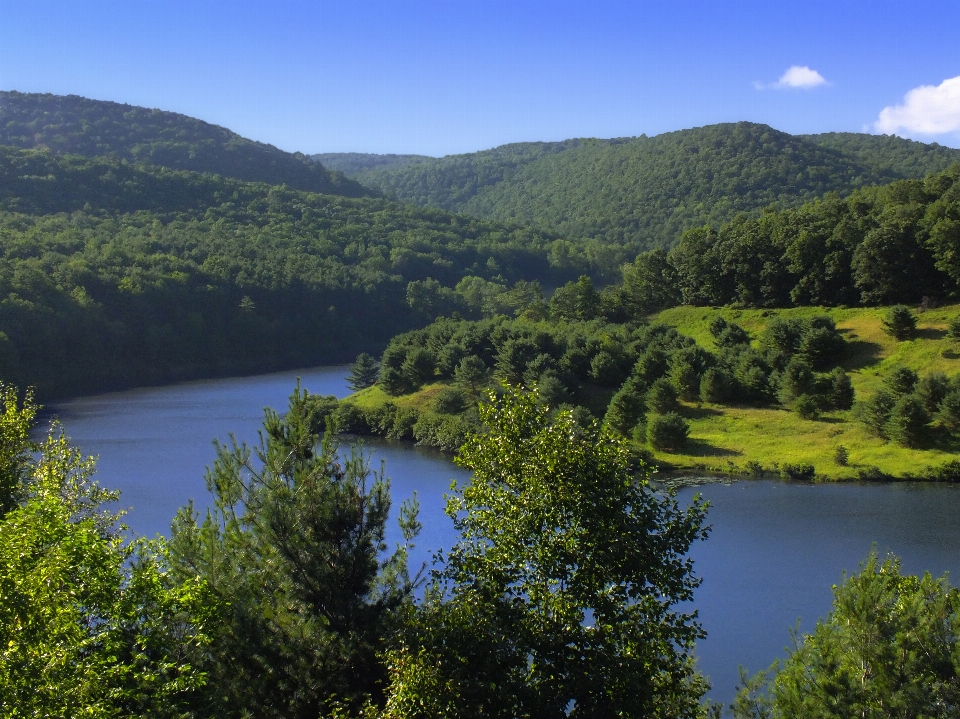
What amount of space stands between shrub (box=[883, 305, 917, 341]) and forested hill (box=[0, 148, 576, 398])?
5198 cm

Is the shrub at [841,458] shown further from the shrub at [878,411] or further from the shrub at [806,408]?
the shrub at [806,408]

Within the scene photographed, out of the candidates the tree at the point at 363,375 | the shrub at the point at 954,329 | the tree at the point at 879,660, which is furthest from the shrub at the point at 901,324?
the tree at the point at 879,660

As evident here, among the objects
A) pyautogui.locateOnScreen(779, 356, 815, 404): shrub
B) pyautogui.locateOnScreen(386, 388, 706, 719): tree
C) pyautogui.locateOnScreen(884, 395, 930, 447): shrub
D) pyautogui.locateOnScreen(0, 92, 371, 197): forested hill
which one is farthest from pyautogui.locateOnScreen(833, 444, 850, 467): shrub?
pyautogui.locateOnScreen(0, 92, 371, 197): forested hill

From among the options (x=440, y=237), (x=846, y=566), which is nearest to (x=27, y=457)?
(x=846, y=566)

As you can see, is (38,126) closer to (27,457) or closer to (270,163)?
(270,163)

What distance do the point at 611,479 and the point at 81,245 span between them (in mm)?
84864

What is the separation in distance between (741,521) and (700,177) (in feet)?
406

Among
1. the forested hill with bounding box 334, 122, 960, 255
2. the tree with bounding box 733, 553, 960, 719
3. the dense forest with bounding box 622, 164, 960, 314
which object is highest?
the forested hill with bounding box 334, 122, 960, 255

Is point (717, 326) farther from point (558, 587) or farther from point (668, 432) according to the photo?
point (558, 587)

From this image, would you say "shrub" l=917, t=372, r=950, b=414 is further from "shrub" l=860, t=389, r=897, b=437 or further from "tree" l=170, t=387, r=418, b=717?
"tree" l=170, t=387, r=418, b=717

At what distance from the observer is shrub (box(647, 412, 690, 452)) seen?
41500 mm

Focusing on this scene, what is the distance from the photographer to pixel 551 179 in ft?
615

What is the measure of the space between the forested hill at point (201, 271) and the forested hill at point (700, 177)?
23.2 m

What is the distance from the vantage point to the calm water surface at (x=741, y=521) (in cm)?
2227
